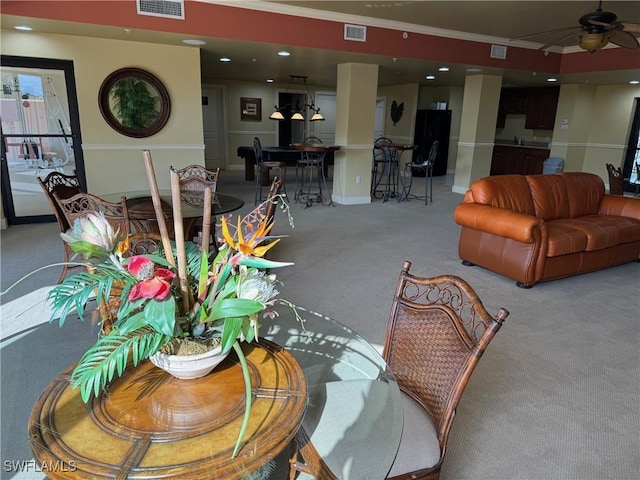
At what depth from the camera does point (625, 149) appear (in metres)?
9.16

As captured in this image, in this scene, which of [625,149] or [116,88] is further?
[625,149]

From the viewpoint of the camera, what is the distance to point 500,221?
3.79 m

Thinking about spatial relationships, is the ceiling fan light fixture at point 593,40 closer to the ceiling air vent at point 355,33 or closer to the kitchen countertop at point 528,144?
the ceiling air vent at point 355,33

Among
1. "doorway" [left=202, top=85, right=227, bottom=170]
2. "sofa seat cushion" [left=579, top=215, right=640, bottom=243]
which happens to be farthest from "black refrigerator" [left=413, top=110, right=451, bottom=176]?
"sofa seat cushion" [left=579, top=215, right=640, bottom=243]

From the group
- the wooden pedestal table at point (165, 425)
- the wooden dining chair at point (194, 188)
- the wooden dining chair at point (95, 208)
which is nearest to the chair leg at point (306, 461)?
the wooden pedestal table at point (165, 425)

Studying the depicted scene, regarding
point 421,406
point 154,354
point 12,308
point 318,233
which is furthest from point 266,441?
point 318,233

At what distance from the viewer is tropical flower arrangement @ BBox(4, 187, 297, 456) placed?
0.95 meters

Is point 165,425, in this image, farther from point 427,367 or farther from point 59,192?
point 59,192

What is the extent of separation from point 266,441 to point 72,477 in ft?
1.31

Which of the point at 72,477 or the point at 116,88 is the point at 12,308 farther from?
the point at 116,88

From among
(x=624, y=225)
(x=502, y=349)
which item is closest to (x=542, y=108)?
(x=624, y=225)

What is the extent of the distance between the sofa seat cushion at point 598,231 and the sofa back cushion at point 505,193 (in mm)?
440

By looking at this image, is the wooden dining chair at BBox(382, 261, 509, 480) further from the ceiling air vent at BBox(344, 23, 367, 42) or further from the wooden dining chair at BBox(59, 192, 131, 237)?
the ceiling air vent at BBox(344, 23, 367, 42)

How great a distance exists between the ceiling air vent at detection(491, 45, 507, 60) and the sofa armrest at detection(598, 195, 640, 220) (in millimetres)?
3201
